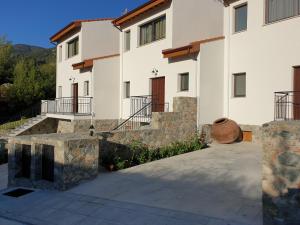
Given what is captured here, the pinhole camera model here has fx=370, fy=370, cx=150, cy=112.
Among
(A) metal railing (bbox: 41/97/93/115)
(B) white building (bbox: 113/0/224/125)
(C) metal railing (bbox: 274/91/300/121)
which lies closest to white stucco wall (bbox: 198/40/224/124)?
(B) white building (bbox: 113/0/224/125)

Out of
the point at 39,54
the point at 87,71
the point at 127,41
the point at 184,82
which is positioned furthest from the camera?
the point at 39,54

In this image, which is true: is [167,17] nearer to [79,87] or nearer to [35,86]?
[79,87]

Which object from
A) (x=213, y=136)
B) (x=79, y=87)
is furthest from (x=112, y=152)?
(x=79, y=87)

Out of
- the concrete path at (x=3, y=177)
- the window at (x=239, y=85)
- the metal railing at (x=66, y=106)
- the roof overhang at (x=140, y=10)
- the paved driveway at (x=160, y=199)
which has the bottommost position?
the concrete path at (x=3, y=177)

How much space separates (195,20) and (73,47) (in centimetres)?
1094

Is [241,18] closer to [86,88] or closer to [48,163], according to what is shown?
[48,163]

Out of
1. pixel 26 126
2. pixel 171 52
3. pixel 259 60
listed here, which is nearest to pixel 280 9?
pixel 259 60

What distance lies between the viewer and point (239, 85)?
1545cm

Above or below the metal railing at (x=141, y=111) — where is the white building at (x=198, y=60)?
above

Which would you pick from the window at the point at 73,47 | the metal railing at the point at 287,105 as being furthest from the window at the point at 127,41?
the metal railing at the point at 287,105

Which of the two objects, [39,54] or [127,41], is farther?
[39,54]

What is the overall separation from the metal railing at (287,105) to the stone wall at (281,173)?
7.49 meters

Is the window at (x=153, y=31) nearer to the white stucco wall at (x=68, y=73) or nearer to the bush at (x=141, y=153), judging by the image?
the white stucco wall at (x=68, y=73)

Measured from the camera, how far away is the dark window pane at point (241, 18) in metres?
15.3
